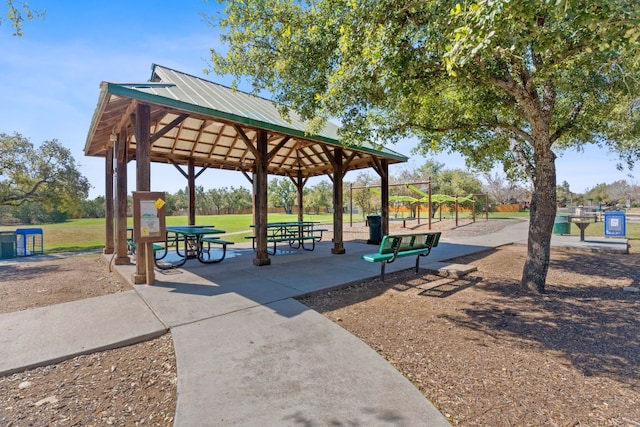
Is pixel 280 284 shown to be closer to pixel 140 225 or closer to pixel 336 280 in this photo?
pixel 336 280

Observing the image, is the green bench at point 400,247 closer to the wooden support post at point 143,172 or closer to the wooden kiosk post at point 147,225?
the wooden kiosk post at point 147,225

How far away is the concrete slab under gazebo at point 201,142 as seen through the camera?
5531mm

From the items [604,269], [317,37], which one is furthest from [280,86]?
[604,269]

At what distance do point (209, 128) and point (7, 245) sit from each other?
25.4ft

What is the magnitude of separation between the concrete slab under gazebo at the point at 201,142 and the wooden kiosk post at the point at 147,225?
133mm

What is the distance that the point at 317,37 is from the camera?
530cm

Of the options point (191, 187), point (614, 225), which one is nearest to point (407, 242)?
point (191, 187)

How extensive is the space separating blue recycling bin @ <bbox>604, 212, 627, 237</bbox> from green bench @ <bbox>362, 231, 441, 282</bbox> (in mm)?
9484

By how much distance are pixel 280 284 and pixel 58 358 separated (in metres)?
3.15

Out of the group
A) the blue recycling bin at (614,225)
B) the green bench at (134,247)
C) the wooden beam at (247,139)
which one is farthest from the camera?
the blue recycling bin at (614,225)

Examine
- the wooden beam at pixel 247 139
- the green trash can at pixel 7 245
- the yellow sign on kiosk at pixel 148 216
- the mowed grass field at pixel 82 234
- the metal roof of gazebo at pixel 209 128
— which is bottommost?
the mowed grass field at pixel 82 234

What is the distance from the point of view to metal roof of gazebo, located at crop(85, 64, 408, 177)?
18.1ft

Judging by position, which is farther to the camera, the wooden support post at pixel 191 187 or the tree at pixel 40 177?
the tree at pixel 40 177

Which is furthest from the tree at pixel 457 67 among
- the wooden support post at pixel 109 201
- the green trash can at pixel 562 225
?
the green trash can at pixel 562 225
